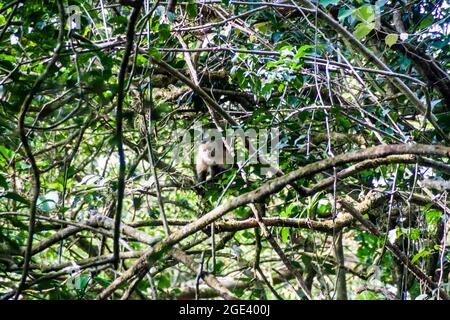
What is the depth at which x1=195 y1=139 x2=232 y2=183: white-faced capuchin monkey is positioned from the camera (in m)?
2.94

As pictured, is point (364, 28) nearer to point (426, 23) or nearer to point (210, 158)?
point (426, 23)

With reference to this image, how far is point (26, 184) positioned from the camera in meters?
2.95

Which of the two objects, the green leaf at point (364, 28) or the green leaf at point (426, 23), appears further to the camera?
the green leaf at point (426, 23)

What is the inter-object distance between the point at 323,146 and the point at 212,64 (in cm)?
73

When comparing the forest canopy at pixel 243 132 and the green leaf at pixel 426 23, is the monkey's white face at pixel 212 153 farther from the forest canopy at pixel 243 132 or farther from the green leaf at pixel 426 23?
the green leaf at pixel 426 23

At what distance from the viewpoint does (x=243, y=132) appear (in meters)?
2.13

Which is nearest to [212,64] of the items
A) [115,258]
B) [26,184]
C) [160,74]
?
[160,74]

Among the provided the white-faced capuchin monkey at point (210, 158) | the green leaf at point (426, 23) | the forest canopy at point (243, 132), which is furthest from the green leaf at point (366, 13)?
the white-faced capuchin monkey at point (210, 158)

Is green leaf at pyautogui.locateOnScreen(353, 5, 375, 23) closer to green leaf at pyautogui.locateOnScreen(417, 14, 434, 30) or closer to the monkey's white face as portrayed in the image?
green leaf at pyautogui.locateOnScreen(417, 14, 434, 30)

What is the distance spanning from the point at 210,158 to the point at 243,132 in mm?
1001

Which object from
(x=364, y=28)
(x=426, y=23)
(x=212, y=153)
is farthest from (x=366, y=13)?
(x=212, y=153)

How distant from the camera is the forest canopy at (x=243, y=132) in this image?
5.01ft

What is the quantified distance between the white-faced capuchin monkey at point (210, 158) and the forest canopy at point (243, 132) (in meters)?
0.01
